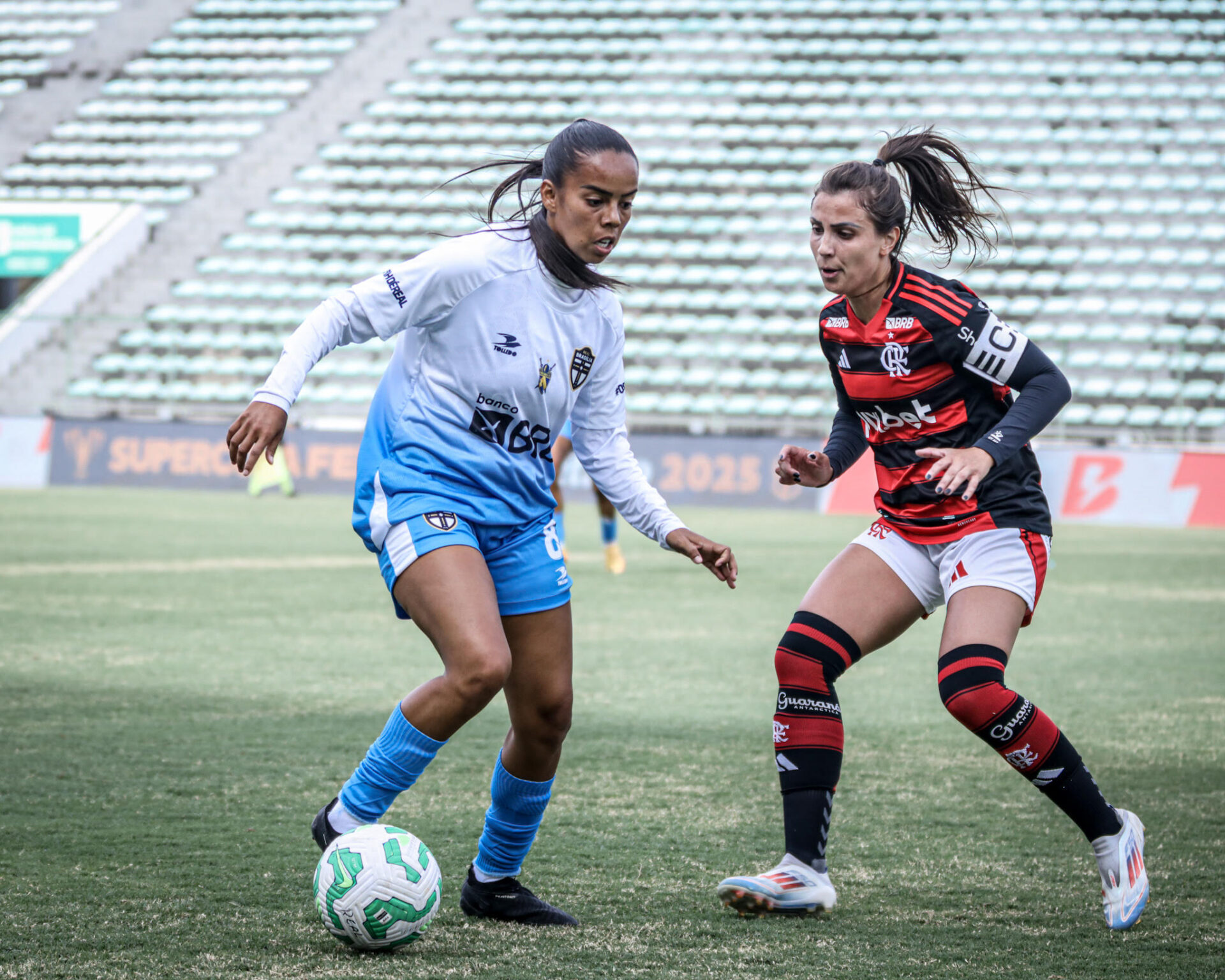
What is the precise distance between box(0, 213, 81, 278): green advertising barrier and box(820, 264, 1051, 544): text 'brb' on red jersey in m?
28.5

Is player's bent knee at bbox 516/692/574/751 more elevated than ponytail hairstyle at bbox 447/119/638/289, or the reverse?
ponytail hairstyle at bbox 447/119/638/289

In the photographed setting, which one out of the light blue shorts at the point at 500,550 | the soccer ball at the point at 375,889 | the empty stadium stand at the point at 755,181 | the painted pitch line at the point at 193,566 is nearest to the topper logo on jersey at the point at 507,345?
the light blue shorts at the point at 500,550

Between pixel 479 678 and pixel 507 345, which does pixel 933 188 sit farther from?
pixel 479 678

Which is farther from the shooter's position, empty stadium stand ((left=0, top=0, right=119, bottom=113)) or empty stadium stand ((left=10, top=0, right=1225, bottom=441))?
empty stadium stand ((left=0, top=0, right=119, bottom=113))

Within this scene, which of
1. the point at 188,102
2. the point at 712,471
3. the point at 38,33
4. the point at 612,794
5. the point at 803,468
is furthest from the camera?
the point at 38,33

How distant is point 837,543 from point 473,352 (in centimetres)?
1243

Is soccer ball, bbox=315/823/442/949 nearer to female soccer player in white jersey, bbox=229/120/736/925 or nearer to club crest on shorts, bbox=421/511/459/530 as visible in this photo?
female soccer player in white jersey, bbox=229/120/736/925

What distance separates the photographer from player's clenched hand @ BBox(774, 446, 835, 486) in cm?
406

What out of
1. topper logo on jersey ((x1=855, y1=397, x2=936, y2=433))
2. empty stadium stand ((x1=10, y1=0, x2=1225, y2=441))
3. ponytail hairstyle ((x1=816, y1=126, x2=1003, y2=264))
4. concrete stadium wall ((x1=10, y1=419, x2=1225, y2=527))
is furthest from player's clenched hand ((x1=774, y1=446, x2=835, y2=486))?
empty stadium stand ((x1=10, y1=0, x2=1225, y2=441))

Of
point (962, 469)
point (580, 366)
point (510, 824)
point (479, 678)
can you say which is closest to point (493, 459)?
point (580, 366)

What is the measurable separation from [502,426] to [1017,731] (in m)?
1.52

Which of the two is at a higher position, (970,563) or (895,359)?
(895,359)

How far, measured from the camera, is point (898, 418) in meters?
3.96

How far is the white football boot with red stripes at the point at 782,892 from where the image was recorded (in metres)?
3.53
